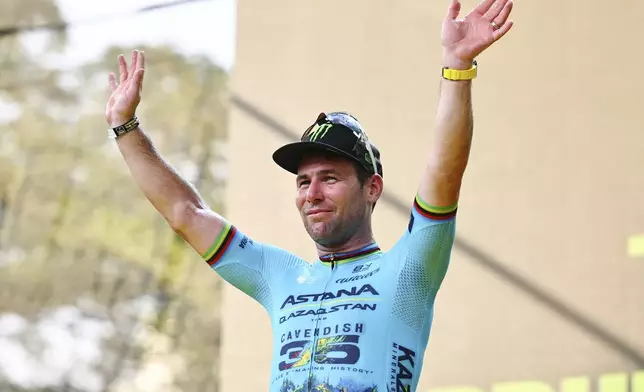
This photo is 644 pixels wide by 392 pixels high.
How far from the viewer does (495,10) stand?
79.8 inches

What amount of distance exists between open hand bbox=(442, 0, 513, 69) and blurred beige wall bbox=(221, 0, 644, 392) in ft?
5.82

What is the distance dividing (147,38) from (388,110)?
1443 millimetres

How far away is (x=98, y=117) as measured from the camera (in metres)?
4.96

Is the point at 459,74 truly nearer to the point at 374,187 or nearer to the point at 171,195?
the point at 374,187

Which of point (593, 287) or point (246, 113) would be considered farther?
point (246, 113)

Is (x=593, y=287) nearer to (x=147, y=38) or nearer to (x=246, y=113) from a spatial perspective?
(x=246, y=113)

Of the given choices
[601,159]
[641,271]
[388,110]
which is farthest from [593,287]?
[388,110]

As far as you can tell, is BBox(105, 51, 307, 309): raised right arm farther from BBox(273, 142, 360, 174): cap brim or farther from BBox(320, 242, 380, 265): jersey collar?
BBox(273, 142, 360, 174): cap brim

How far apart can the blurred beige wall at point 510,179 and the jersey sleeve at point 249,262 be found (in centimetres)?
155

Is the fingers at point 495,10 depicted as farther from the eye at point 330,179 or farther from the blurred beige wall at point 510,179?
the blurred beige wall at point 510,179

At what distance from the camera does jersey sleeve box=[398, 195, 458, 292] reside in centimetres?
203

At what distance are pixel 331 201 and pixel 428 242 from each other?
0.84 ft

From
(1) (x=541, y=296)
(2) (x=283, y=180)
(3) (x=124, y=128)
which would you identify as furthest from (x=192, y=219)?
(2) (x=283, y=180)

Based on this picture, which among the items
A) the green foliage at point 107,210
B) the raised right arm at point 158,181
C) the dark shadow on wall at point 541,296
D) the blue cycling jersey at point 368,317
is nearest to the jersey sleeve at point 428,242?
the blue cycling jersey at point 368,317
